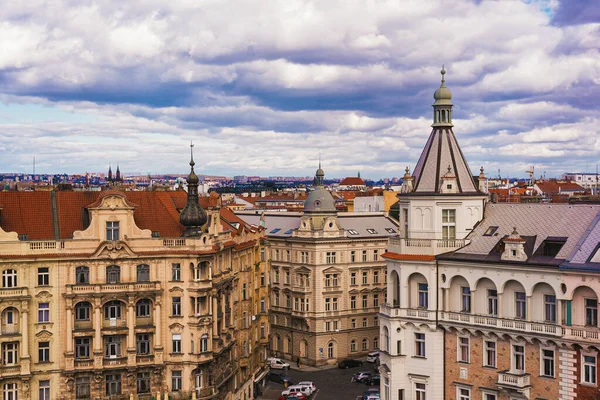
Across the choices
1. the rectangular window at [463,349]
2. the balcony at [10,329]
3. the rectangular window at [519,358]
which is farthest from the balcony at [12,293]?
the rectangular window at [519,358]

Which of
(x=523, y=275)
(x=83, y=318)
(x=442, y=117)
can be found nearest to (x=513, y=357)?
(x=523, y=275)

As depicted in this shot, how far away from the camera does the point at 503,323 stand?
64188 mm

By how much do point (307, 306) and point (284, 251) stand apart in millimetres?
8906

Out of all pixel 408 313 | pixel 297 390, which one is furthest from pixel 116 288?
pixel 297 390

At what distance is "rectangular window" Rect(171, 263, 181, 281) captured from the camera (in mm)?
73125

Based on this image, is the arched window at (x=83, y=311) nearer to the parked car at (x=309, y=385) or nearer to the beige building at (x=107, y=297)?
the beige building at (x=107, y=297)

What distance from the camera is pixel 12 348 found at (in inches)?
2692

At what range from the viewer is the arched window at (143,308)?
72250 millimetres

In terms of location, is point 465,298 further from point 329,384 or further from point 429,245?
point 329,384

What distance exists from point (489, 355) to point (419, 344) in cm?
673

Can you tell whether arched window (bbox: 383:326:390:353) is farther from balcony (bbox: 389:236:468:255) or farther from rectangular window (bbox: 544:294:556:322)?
rectangular window (bbox: 544:294:556:322)

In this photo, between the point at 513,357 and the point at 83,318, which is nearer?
the point at 513,357

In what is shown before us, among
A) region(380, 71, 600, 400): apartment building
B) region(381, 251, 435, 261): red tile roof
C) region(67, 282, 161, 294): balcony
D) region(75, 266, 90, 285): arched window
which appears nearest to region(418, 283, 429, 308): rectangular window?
region(380, 71, 600, 400): apartment building

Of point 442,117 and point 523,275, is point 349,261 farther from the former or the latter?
point 523,275
